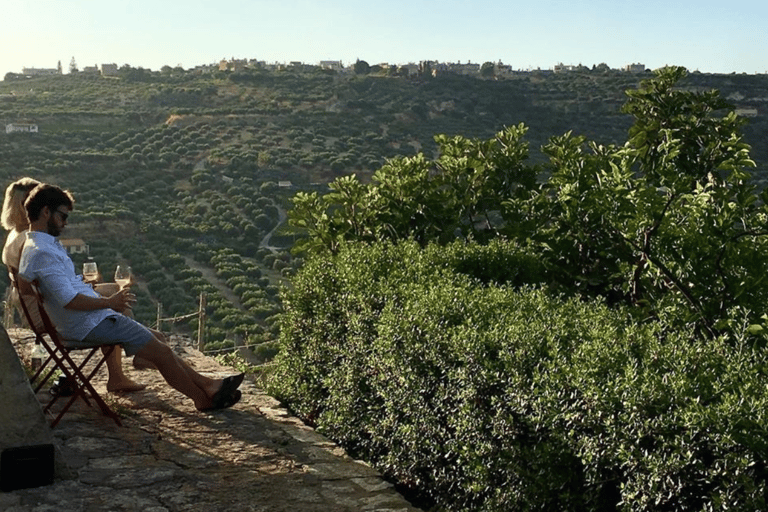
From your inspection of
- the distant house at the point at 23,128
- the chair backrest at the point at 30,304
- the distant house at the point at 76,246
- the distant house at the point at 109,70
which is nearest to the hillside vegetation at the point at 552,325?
the chair backrest at the point at 30,304

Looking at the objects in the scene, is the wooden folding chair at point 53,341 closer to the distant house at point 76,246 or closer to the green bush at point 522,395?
the green bush at point 522,395

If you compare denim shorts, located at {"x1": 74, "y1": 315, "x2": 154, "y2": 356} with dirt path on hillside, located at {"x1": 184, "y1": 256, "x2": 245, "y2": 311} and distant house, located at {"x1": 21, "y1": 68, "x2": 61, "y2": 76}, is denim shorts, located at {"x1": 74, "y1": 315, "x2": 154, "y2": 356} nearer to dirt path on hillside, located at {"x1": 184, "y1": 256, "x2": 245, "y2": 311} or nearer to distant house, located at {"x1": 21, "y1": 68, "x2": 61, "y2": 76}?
dirt path on hillside, located at {"x1": 184, "y1": 256, "x2": 245, "y2": 311}

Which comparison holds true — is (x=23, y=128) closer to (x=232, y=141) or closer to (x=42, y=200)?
(x=232, y=141)

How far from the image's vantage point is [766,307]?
355cm

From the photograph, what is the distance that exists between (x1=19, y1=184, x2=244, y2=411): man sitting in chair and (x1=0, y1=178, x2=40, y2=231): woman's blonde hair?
24cm

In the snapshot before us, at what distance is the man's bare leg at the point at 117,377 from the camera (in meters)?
5.25

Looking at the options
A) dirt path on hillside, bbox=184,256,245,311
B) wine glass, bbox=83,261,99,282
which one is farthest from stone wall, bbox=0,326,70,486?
dirt path on hillside, bbox=184,256,245,311

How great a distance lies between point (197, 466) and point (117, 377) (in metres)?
1.57

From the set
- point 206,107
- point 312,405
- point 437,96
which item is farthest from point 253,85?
point 312,405

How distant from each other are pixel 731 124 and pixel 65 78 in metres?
78.5

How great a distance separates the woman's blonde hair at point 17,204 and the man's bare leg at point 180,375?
1016mm

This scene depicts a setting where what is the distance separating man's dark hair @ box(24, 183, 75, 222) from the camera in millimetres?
4480

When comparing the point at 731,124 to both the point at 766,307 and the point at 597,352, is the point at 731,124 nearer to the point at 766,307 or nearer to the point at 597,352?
the point at 766,307

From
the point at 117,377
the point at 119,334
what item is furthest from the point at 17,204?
the point at 117,377
